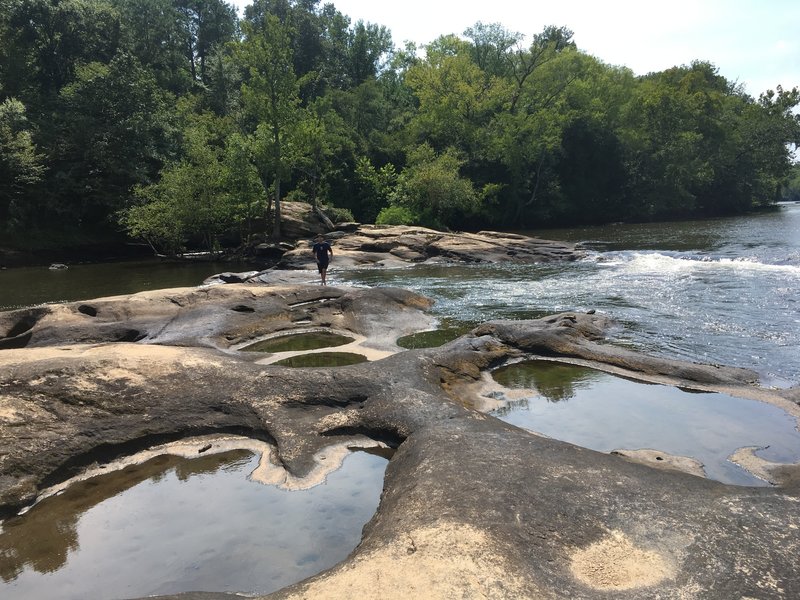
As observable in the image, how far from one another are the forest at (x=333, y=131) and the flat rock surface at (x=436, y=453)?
2232 cm

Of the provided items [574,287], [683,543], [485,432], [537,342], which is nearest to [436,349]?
[537,342]

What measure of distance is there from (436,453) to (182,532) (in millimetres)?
2711

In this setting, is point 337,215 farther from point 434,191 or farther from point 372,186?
point 434,191

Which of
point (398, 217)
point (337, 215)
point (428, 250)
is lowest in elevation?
point (428, 250)

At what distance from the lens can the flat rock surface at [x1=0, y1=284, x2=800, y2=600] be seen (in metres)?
4.01

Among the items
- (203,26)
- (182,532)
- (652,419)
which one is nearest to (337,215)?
(652,419)

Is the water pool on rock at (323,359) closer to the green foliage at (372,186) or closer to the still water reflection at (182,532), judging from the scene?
the still water reflection at (182,532)

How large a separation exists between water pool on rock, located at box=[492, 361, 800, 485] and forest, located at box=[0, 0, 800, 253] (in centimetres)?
2510

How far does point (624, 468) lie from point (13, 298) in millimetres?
23113

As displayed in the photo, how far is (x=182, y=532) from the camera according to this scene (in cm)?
552

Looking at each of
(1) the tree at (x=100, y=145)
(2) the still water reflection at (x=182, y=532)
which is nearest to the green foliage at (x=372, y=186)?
(1) the tree at (x=100, y=145)

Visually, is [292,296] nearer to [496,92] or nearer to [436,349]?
[436,349]

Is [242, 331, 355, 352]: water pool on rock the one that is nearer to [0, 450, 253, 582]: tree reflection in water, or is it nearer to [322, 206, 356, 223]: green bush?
[0, 450, 253, 582]: tree reflection in water

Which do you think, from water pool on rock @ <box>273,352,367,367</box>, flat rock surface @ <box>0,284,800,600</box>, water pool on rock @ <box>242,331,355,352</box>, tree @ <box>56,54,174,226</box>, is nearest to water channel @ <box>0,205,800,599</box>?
water pool on rock @ <box>242,331,355,352</box>
